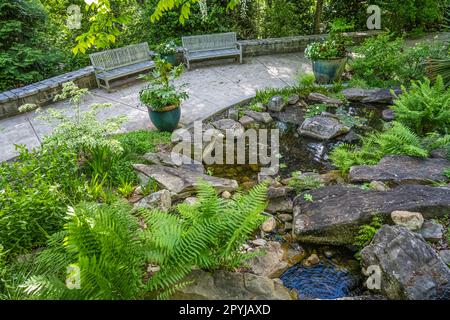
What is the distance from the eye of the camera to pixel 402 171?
3.88 m

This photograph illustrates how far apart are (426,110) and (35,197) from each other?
486 centimetres

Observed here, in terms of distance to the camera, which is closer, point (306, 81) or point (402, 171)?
point (402, 171)

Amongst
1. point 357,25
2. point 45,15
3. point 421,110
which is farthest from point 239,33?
point 421,110

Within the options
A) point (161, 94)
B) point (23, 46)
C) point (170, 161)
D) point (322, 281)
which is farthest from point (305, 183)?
point (23, 46)

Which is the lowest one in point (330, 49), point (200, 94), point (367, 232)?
point (367, 232)

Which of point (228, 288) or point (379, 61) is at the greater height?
point (379, 61)

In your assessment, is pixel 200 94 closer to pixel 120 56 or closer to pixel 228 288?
pixel 120 56

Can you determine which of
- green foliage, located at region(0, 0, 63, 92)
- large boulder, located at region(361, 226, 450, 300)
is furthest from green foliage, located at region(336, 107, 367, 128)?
green foliage, located at region(0, 0, 63, 92)

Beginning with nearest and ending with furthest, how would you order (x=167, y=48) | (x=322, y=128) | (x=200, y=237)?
(x=200, y=237)
(x=322, y=128)
(x=167, y=48)

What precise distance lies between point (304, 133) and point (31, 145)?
4.21m

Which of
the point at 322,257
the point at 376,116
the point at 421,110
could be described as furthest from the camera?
the point at 376,116

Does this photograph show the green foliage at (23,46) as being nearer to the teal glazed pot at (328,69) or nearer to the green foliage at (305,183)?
the teal glazed pot at (328,69)
